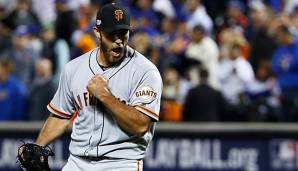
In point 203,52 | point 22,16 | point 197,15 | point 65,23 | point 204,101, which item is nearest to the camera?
point 204,101

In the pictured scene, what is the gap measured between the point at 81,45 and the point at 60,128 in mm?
6918

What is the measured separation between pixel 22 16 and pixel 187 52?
333 cm

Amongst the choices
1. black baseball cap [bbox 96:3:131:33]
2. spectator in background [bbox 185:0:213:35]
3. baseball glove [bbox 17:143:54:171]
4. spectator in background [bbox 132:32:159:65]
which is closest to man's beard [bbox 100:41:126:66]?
black baseball cap [bbox 96:3:131:33]

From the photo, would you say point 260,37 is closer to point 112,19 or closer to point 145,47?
point 145,47

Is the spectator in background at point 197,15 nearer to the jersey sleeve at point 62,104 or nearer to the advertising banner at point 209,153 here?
the advertising banner at point 209,153

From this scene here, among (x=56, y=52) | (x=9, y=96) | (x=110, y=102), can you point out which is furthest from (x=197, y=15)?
(x=110, y=102)

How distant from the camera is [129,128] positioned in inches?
240

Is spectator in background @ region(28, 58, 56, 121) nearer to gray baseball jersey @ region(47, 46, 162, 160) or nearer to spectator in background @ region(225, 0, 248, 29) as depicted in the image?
spectator in background @ region(225, 0, 248, 29)

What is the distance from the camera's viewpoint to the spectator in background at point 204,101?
480 inches

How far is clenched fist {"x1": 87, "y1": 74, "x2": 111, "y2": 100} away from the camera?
6082mm

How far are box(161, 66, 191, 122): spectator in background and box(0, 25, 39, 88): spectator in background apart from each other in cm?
208

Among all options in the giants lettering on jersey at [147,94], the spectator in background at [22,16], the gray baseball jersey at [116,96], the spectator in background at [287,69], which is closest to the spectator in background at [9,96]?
the spectator in background at [22,16]

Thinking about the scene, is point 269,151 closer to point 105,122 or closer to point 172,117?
point 172,117

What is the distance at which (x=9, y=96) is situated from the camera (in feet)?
41.5
